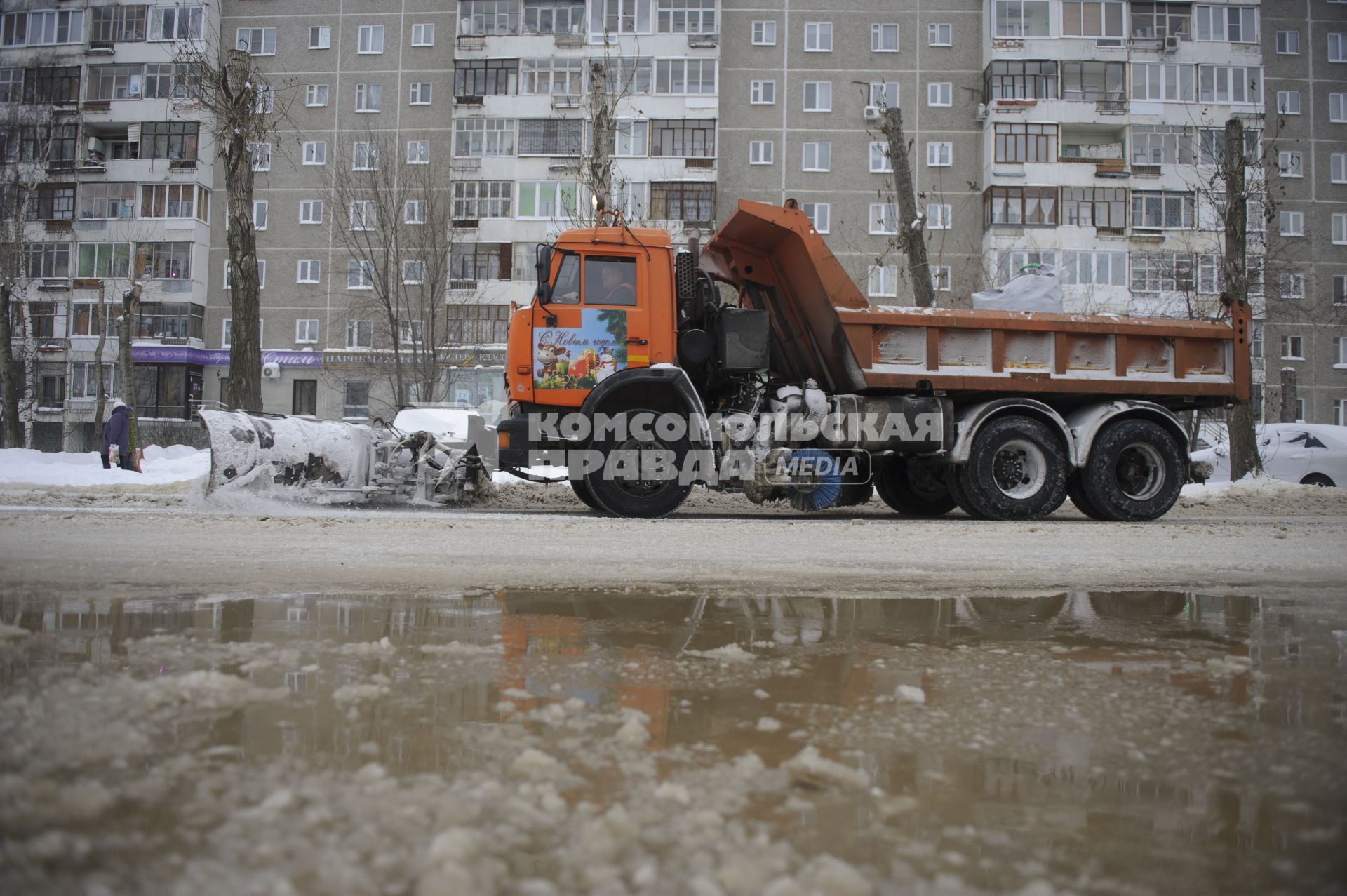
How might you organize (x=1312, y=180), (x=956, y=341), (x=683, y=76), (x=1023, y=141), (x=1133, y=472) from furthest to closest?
(x=1312, y=180) < (x=683, y=76) < (x=1023, y=141) < (x=1133, y=472) < (x=956, y=341)

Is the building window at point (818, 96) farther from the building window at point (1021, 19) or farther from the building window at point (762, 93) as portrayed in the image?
the building window at point (1021, 19)

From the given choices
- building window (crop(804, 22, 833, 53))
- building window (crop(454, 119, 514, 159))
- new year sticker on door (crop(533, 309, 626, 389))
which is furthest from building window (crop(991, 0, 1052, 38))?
new year sticker on door (crop(533, 309, 626, 389))

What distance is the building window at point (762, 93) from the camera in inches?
1619

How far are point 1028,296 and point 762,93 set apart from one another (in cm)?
3467

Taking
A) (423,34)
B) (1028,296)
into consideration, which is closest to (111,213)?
(423,34)

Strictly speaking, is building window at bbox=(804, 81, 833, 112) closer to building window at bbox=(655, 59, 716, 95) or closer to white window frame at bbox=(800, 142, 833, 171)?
white window frame at bbox=(800, 142, 833, 171)

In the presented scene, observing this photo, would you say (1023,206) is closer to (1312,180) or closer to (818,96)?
(818,96)

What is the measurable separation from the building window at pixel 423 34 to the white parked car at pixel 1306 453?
3917cm

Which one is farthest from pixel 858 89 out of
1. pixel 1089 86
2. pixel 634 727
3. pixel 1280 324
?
pixel 634 727

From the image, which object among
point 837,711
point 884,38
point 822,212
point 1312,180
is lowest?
point 837,711

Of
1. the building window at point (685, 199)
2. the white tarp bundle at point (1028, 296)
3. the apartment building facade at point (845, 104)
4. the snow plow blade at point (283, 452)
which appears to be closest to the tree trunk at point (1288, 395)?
the apartment building facade at point (845, 104)

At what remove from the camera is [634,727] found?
1.82 meters

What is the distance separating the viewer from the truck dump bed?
9.68 m

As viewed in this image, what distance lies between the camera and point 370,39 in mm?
42594
